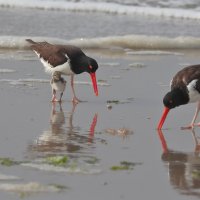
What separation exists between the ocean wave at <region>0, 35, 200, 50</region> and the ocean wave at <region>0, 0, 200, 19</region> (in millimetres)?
4692

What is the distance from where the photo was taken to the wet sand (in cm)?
627

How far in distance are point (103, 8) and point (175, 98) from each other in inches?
472

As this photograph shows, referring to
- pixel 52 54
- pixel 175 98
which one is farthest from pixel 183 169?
pixel 52 54

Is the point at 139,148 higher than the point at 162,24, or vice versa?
the point at 162,24

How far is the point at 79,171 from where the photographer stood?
665cm

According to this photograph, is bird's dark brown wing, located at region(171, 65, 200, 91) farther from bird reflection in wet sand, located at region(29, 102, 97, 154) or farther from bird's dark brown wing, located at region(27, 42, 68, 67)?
bird's dark brown wing, located at region(27, 42, 68, 67)

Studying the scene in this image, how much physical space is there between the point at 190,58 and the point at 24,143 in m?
6.32

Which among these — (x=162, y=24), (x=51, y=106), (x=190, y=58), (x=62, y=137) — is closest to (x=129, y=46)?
(x=190, y=58)

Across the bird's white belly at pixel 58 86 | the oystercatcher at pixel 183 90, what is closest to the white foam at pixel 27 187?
the oystercatcher at pixel 183 90

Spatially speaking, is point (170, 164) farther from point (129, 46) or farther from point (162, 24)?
point (162, 24)

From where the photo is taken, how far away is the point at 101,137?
805 cm

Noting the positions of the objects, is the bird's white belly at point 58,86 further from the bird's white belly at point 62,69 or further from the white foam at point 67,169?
the white foam at point 67,169

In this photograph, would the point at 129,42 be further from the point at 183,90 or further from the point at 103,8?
the point at 183,90

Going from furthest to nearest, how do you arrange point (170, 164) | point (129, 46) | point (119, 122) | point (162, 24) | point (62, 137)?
1. point (162, 24)
2. point (129, 46)
3. point (119, 122)
4. point (62, 137)
5. point (170, 164)
